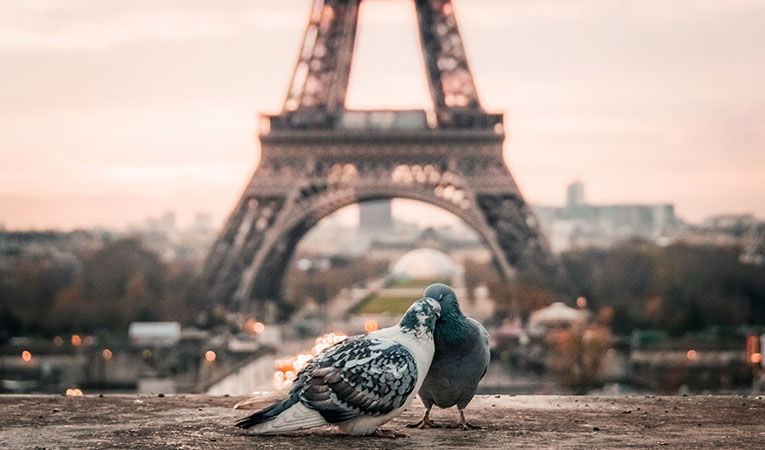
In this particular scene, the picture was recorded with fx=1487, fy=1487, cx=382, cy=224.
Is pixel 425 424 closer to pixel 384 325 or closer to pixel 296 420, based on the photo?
pixel 296 420

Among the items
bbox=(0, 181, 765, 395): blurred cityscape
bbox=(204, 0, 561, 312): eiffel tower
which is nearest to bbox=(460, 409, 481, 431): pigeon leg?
bbox=(0, 181, 765, 395): blurred cityscape

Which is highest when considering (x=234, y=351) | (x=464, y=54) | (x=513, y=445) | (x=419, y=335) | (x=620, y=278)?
(x=464, y=54)

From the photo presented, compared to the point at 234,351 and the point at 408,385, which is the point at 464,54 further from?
the point at 408,385

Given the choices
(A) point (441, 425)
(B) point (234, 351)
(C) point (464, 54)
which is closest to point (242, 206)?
(B) point (234, 351)

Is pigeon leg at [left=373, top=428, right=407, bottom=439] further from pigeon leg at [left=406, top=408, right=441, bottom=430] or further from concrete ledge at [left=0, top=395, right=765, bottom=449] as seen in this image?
pigeon leg at [left=406, top=408, right=441, bottom=430]

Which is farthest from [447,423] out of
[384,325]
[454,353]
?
[384,325]

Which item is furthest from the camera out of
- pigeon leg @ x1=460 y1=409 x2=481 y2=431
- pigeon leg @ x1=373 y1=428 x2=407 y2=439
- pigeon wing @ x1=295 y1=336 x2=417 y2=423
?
pigeon leg @ x1=460 y1=409 x2=481 y2=431
